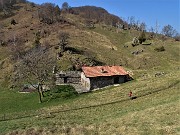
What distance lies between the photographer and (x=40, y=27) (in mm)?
132500

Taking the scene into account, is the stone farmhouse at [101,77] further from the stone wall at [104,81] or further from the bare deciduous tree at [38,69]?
the bare deciduous tree at [38,69]

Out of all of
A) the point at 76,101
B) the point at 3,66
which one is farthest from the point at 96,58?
the point at 76,101

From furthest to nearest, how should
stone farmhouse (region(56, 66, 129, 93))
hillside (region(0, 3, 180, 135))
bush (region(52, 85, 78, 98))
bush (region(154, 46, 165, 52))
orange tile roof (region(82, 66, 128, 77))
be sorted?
bush (region(154, 46, 165, 52))
orange tile roof (region(82, 66, 128, 77))
stone farmhouse (region(56, 66, 129, 93))
bush (region(52, 85, 78, 98))
hillside (region(0, 3, 180, 135))

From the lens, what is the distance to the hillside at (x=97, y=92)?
36188 mm

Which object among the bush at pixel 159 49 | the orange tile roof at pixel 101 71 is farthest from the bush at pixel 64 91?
the bush at pixel 159 49

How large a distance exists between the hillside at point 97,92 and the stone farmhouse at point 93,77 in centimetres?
402

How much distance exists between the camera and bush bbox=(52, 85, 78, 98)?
67.7 metres

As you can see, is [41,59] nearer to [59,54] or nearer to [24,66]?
[24,66]

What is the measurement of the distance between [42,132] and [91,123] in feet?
19.0

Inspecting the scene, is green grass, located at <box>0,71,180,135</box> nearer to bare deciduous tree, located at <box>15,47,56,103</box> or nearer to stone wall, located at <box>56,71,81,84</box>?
bare deciduous tree, located at <box>15,47,56,103</box>

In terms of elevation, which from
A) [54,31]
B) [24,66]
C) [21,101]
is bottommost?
[21,101]

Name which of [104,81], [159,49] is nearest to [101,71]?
[104,81]

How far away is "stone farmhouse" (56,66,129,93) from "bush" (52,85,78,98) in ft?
5.80

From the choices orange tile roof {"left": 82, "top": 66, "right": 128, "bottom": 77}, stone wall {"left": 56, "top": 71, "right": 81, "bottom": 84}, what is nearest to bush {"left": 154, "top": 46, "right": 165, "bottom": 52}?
orange tile roof {"left": 82, "top": 66, "right": 128, "bottom": 77}
